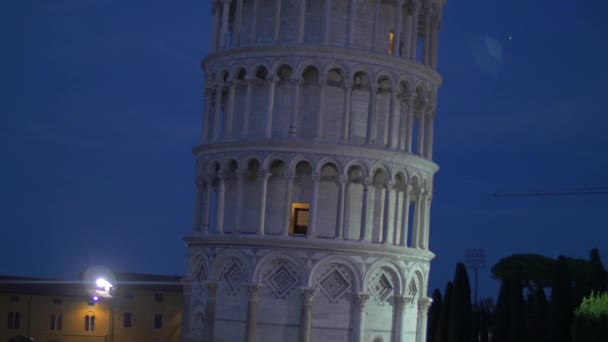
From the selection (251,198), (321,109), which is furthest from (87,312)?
(321,109)

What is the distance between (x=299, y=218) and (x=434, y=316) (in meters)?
25.5

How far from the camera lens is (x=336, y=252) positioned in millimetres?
34062

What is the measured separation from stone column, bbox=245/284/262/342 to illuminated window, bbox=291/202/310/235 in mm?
2706

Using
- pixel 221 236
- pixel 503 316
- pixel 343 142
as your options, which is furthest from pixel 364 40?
pixel 503 316

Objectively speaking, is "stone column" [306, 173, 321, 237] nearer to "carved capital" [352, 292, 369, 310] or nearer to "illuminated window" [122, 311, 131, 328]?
"carved capital" [352, 292, 369, 310]

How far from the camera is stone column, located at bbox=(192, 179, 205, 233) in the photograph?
1453 inches

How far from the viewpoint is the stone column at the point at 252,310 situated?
111 feet

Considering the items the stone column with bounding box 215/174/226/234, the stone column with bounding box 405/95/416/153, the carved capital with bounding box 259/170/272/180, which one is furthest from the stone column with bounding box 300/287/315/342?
the stone column with bounding box 405/95/416/153

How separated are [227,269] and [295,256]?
2.95m

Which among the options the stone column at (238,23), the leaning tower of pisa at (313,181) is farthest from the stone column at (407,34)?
the stone column at (238,23)

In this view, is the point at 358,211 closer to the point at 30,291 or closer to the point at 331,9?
the point at 331,9

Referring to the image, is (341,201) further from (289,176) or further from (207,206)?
(207,206)

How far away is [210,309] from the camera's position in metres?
35.4

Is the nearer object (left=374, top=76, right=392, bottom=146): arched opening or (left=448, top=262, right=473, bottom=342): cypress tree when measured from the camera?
(left=374, top=76, right=392, bottom=146): arched opening
